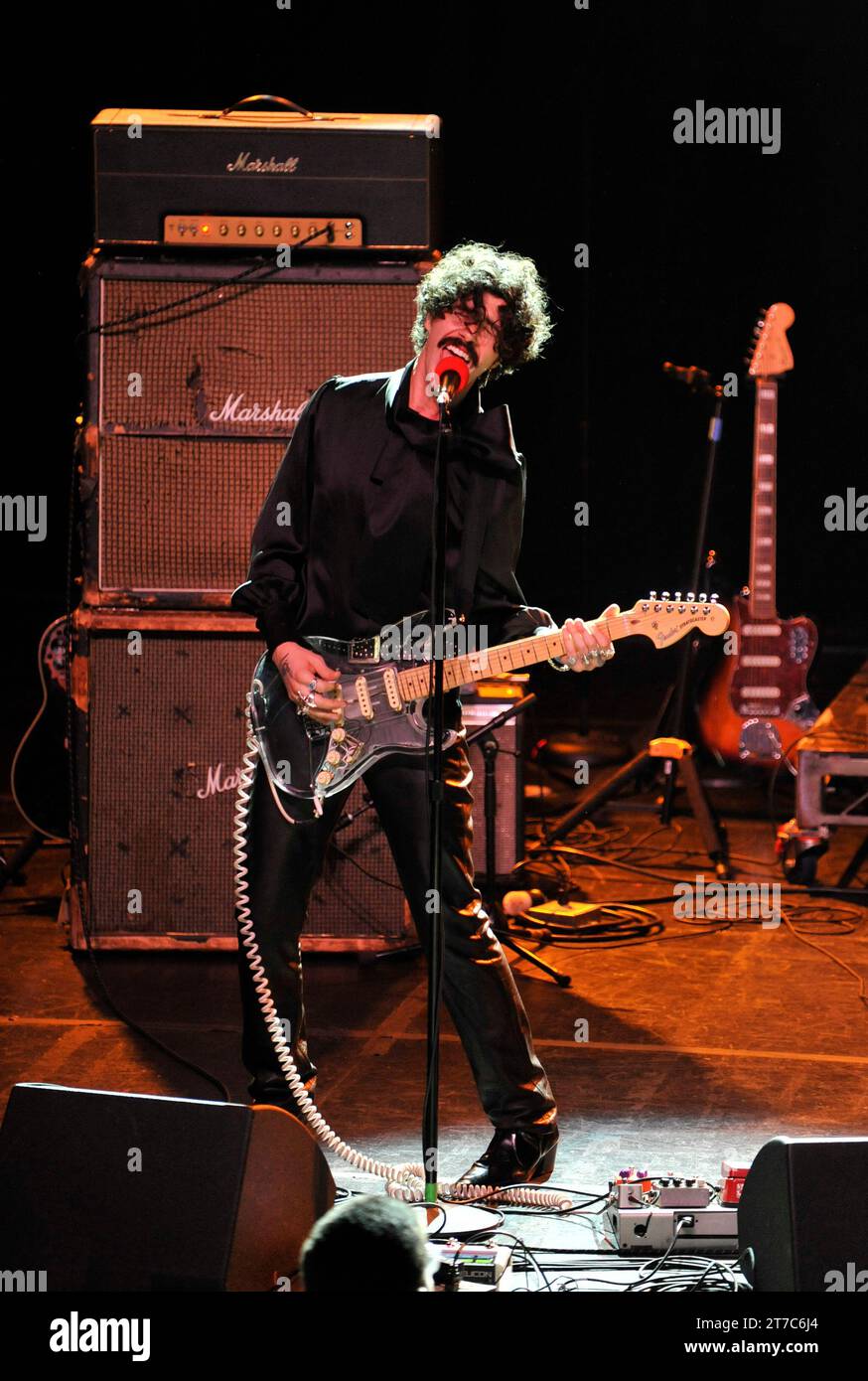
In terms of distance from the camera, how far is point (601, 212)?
10.4m

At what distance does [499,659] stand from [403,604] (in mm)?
277

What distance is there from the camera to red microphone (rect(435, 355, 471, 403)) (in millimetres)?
2701

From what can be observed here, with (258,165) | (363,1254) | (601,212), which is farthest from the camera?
(601,212)

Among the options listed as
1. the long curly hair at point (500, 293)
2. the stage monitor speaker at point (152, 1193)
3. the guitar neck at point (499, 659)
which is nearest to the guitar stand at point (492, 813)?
the guitar neck at point (499, 659)

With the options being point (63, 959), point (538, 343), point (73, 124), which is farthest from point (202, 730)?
point (73, 124)

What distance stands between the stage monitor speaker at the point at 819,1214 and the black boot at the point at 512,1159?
1053mm

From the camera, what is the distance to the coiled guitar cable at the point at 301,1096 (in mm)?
3166

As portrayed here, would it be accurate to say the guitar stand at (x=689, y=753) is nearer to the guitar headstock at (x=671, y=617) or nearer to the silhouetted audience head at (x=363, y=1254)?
the guitar headstock at (x=671, y=617)

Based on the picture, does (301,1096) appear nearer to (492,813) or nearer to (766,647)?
(492,813)

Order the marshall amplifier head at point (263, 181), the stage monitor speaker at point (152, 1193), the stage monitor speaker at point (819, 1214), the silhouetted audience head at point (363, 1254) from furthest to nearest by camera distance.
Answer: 1. the marshall amplifier head at point (263, 181)
2. the stage monitor speaker at point (152, 1193)
3. the stage monitor speaker at point (819, 1214)
4. the silhouetted audience head at point (363, 1254)

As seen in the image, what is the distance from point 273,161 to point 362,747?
2276 millimetres

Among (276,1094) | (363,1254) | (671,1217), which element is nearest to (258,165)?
(276,1094)

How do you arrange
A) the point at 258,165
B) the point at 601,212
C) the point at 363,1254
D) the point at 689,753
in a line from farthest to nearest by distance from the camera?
the point at 601,212, the point at 689,753, the point at 258,165, the point at 363,1254

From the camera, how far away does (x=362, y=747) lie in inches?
125
